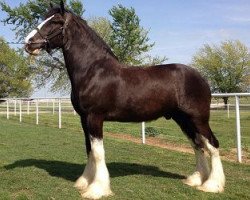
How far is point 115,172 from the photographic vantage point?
7.04 metres

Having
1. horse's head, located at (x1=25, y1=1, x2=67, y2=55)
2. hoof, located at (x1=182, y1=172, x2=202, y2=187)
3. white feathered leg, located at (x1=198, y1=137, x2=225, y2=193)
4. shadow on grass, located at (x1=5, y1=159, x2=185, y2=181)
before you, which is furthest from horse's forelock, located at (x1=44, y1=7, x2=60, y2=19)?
hoof, located at (x1=182, y1=172, x2=202, y2=187)

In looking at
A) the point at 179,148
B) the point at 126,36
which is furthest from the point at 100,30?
the point at 179,148

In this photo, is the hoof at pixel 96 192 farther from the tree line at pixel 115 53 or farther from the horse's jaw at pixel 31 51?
the tree line at pixel 115 53

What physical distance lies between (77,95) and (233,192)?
2625 millimetres

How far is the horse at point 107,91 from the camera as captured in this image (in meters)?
5.51

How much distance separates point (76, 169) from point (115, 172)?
761 mm

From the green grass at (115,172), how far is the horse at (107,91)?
0.32 metres

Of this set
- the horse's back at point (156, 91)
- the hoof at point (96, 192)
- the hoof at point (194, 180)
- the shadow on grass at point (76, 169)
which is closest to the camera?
the hoof at point (96, 192)

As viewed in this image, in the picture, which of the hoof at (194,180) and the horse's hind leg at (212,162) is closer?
the horse's hind leg at (212,162)

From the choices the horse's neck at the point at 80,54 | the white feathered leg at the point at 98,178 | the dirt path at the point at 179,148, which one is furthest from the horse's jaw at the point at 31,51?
the dirt path at the point at 179,148

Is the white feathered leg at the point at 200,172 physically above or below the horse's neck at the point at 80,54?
below

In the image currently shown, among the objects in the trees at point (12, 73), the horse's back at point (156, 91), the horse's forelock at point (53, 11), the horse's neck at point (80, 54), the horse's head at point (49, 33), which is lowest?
the horse's back at point (156, 91)

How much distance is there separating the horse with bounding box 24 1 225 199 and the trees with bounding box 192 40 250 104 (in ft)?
141

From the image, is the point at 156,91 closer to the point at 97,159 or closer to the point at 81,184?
the point at 97,159
